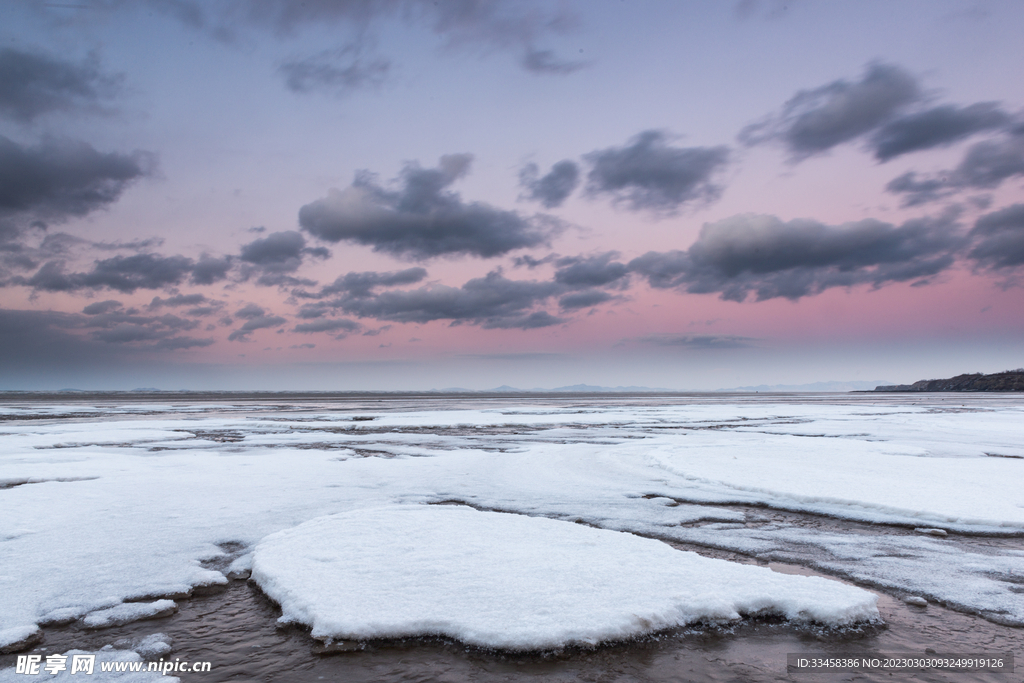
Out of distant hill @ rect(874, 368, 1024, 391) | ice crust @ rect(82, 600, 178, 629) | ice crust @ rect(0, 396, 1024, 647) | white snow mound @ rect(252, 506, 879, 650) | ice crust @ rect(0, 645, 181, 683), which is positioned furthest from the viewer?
distant hill @ rect(874, 368, 1024, 391)

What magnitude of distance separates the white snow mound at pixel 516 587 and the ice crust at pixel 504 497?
735 millimetres

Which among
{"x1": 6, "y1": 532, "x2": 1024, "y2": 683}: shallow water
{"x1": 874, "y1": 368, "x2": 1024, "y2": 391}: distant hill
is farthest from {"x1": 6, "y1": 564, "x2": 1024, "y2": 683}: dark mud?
{"x1": 874, "y1": 368, "x2": 1024, "y2": 391}: distant hill

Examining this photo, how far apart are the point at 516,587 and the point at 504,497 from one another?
3.15 metres

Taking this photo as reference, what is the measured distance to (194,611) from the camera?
11.1 feet

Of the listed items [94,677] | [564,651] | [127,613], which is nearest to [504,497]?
[564,651]

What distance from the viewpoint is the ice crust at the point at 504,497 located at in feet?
12.9

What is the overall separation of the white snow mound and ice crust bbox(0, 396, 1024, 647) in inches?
28.9

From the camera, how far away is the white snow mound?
304 cm

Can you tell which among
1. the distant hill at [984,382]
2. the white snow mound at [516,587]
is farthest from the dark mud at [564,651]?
the distant hill at [984,382]

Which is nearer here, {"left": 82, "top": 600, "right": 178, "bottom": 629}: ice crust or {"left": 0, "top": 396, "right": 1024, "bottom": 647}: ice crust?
{"left": 82, "top": 600, "right": 178, "bottom": 629}: ice crust

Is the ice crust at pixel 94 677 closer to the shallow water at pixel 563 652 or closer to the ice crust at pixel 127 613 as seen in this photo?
the shallow water at pixel 563 652

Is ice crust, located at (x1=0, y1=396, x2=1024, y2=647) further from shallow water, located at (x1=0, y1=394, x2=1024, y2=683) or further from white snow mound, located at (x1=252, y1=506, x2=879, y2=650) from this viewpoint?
white snow mound, located at (x1=252, y1=506, x2=879, y2=650)

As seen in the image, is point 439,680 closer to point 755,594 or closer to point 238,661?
point 238,661

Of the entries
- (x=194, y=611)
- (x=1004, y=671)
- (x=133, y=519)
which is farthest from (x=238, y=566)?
(x=1004, y=671)
